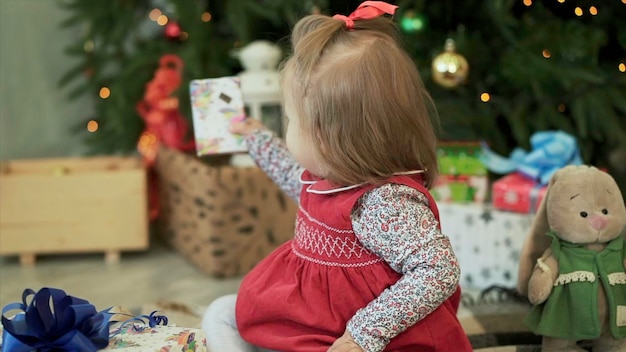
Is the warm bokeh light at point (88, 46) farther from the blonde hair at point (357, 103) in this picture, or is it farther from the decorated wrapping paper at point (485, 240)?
the blonde hair at point (357, 103)

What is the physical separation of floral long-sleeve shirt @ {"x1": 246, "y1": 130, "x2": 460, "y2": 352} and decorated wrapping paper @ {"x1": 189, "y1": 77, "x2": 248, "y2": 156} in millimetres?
324

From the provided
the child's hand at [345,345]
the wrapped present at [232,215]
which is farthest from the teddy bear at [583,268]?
the wrapped present at [232,215]

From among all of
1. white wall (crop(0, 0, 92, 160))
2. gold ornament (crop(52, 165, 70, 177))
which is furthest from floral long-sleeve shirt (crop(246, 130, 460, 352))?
white wall (crop(0, 0, 92, 160))

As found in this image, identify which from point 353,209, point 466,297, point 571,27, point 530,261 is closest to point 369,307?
point 353,209

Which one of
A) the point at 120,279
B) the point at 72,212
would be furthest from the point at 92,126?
the point at 120,279

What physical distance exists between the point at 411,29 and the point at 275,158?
77 centimetres

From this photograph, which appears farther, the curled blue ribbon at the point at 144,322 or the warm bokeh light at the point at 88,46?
the warm bokeh light at the point at 88,46

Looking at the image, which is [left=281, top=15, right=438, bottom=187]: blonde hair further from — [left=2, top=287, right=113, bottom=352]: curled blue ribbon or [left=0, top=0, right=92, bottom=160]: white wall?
[left=0, top=0, right=92, bottom=160]: white wall

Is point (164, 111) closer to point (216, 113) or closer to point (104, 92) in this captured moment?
point (104, 92)

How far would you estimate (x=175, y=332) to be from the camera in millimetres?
946

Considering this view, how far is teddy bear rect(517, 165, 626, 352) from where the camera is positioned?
1078 millimetres

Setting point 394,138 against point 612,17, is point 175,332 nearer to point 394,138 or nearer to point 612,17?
point 394,138

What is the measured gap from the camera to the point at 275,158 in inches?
46.9

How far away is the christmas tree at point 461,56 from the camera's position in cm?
161
